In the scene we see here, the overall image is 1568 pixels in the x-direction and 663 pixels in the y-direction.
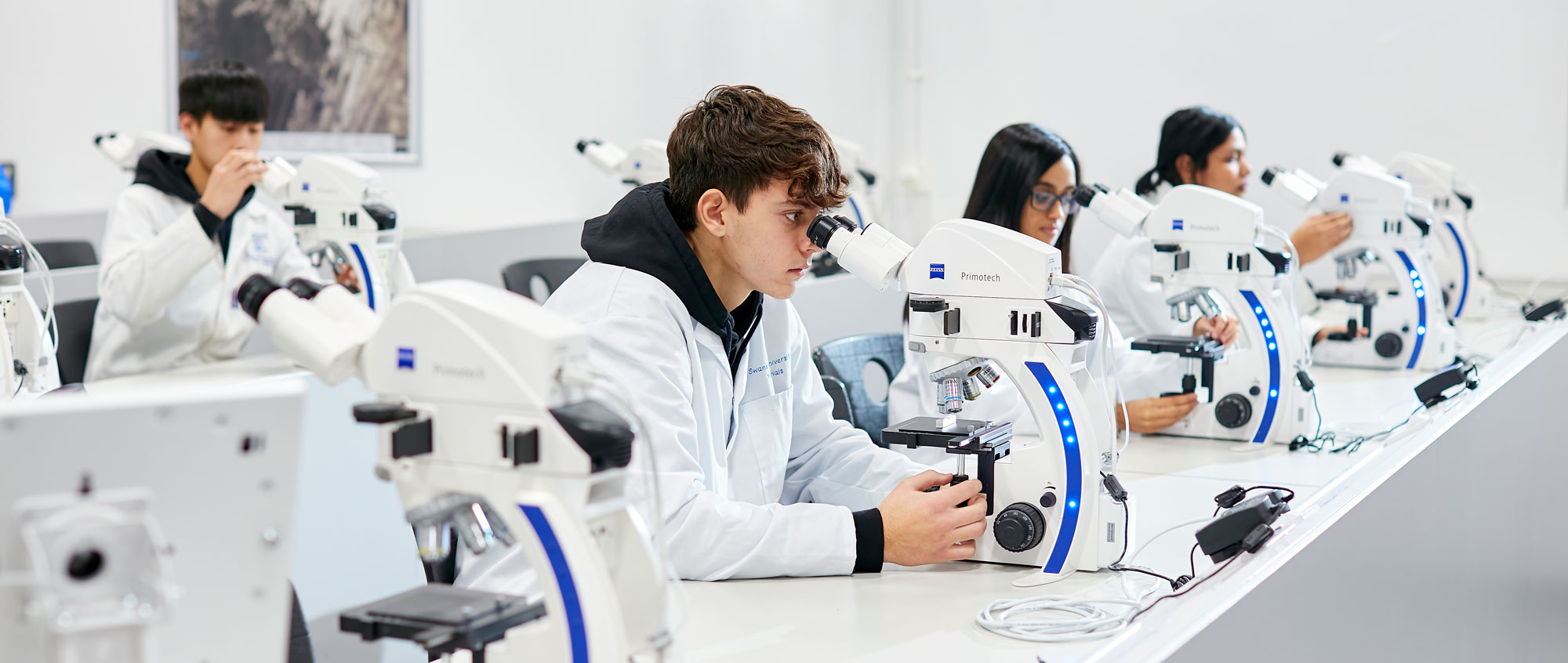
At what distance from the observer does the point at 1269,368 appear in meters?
2.42

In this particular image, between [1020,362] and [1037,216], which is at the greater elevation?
[1037,216]

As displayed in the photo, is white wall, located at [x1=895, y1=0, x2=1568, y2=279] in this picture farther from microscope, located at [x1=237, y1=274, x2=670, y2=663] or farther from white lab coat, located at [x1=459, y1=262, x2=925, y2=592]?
microscope, located at [x1=237, y1=274, x2=670, y2=663]

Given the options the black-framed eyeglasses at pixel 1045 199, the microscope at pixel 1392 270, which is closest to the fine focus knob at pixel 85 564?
the black-framed eyeglasses at pixel 1045 199

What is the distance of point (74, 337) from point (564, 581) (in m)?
2.37

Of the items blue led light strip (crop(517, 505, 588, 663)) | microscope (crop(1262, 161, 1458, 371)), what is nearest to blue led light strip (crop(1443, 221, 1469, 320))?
microscope (crop(1262, 161, 1458, 371))

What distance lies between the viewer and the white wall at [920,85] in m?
4.11

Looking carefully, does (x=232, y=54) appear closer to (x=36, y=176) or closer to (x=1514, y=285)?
(x=36, y=176)

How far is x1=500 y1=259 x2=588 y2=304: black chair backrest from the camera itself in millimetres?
3799

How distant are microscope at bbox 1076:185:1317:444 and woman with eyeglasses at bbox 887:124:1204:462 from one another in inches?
2.7

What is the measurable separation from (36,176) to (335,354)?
3676 mm

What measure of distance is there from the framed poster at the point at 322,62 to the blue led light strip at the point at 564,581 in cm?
383

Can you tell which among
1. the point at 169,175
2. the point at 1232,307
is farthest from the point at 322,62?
the point at 1232,307

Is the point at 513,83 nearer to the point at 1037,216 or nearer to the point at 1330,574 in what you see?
the point at 1037,216

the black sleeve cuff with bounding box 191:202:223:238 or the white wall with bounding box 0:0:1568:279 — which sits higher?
the white wall with bounding box 0:0:1568:279
